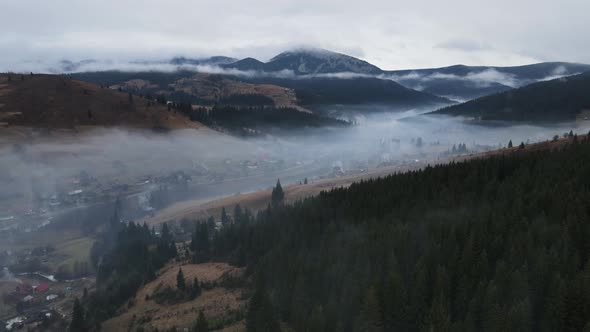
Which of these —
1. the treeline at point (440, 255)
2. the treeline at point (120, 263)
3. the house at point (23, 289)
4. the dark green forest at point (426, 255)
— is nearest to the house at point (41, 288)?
the house at point (23, 289)

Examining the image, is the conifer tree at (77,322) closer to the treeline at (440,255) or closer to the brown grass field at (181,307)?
the brown grass field at (181,307)

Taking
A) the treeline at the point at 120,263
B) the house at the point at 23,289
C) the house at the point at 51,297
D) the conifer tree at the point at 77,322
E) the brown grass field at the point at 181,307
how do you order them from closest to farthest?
the brown grass field at the point at 181,307
the conifer tree at the point at 77,322
the treeline at the point at 120,263
the house at the point at 51,297
the house at the point at 23,289

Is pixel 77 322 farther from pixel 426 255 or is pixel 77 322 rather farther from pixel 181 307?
pixel 426 255

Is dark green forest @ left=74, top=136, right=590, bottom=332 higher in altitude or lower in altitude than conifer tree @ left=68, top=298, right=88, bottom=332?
higher

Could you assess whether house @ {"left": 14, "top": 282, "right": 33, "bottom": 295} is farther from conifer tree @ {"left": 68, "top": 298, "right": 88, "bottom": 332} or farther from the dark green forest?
conifer tree @ {"left": 68, "top": 298, "right": 88, "bottom": 332}

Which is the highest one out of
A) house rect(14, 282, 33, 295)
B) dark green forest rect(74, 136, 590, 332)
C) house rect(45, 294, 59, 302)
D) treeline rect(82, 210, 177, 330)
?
dark green forest rect(74, 136, 590, 332)

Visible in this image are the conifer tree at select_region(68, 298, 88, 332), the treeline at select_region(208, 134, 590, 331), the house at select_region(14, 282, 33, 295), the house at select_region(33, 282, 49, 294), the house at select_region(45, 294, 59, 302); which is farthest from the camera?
the house at select_region(33, 282, 49, 294)

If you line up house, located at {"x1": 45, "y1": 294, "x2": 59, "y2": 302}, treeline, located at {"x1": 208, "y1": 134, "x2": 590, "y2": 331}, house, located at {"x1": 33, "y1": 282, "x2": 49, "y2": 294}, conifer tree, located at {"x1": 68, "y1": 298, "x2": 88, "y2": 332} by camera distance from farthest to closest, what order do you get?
house, located at {"x1": 33, "y1": 282, "x2": 49, "y2": 294} < house, located at {"x1": 45, "y1": 294, "x2": 59, "y2": 302} < conifer tree, located at {"x1": 68, "y1": 298, "x2": 88, "y2": 332} < treeline, located at {"x1": 208, "y1": 134, "x2": 590, "y2": 331}

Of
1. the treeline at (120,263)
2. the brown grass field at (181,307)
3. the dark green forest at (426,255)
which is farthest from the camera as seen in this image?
the treeline at (120,263)

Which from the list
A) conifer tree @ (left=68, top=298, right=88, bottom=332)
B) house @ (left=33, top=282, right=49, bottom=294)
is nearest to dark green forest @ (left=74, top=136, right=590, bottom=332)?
conifer tree @ (left=68, top=298, right=88, bottom=332)
